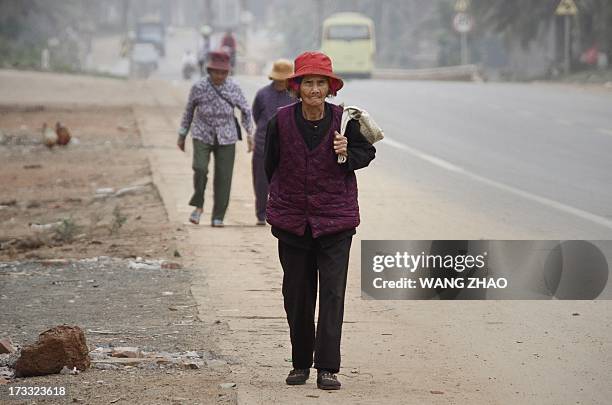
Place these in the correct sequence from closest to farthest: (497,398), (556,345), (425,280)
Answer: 1. (497,398)
2. (556,345)
3. (425,280)

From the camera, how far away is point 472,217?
1479 centimetres

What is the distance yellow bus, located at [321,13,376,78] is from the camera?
6084 cm

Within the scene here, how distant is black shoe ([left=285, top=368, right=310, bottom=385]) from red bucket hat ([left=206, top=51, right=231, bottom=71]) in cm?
643

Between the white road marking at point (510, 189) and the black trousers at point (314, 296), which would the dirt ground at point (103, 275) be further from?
the white road marking at point (510, 189)

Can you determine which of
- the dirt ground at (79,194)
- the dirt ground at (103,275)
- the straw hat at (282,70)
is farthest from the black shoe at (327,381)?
the straw hat at (282,70)

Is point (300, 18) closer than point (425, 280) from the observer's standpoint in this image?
No

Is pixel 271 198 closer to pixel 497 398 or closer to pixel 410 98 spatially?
pixel 497 398

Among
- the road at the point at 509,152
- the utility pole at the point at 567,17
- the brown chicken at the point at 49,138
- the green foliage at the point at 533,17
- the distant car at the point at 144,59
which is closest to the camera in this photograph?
the road at the point at 509,152

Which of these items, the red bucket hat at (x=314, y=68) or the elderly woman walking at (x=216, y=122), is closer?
the red bucket hat at (x=314, y=68)

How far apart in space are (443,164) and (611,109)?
10.8 meters

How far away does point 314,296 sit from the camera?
7.39 meters

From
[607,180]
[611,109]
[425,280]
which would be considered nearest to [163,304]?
[425,280]

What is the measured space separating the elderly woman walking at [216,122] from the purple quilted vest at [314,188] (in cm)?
627

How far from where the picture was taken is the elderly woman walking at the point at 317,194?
715 centimetres
